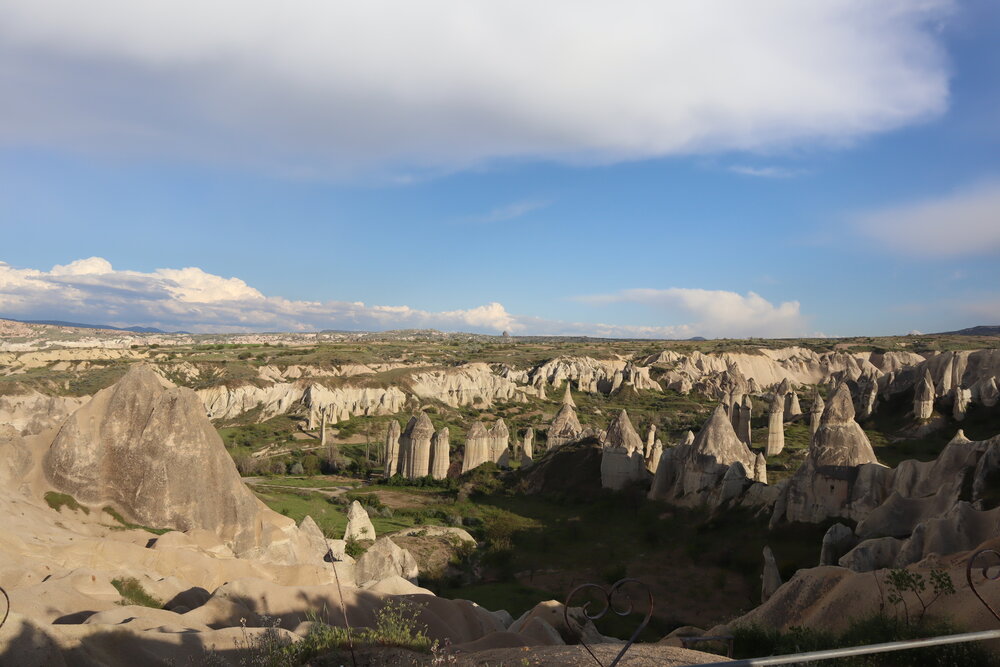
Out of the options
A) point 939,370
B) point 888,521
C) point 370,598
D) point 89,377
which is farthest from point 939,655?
point 89,377

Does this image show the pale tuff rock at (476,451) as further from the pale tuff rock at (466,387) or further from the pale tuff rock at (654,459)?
the pale tuff rock at (466,387)

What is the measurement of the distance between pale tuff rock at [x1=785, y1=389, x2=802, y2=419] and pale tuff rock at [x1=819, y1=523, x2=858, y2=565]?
44.6 m

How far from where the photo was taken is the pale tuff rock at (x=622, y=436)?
37875mm

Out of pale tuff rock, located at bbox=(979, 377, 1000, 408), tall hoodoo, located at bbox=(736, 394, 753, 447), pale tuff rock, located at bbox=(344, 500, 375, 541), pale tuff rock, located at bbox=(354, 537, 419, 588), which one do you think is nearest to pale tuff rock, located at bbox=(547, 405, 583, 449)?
tall hoodoo, located at bbox=(736, 394, 753, 447)

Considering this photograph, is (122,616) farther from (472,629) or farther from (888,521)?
(888,521)

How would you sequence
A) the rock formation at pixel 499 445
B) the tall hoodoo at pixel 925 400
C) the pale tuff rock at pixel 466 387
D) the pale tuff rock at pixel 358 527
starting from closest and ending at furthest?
the pale tuff rock at pixel 358 527
the rock formation at pixel 499 445
the tall hoodoo at pixel 925 400
the pale tuff rock at pixel 466 387

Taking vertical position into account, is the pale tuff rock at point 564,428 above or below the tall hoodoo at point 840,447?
below

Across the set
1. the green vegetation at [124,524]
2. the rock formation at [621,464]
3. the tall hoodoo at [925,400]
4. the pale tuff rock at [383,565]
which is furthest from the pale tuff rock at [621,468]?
the tall hoodoo at [925,400]

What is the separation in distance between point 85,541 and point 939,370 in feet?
226

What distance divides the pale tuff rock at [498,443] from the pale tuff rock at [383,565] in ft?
84.9

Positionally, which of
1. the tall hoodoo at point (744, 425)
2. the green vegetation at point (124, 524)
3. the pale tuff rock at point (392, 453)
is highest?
the green vegetation at point (124, 524)

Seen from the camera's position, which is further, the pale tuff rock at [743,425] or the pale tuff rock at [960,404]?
the pale tuff rock at [743,425]

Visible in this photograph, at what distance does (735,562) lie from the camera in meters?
24.2

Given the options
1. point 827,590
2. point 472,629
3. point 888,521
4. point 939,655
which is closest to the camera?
point 939,655
